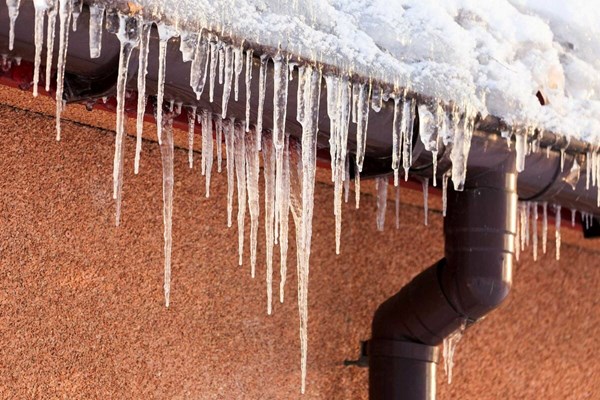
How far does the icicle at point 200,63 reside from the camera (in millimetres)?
2793

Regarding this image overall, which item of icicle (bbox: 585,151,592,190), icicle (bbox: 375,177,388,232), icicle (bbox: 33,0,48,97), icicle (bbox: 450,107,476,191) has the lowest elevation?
icicle (bbox: 375,177,388,232)

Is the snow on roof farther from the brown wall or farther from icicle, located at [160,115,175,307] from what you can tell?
the brown wall

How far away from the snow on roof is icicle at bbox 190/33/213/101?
0.05m

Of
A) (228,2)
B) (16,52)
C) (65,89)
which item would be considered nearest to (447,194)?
(228,2)

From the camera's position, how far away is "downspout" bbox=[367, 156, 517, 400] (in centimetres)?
362

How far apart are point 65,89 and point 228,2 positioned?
1.78ft

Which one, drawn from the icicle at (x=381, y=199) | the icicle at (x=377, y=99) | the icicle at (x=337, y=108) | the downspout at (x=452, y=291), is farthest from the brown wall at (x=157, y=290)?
the icicle at (x=377, y=99)

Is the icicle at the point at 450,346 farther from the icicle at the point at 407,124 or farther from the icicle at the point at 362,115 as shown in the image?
the icicle at the point at 362,115

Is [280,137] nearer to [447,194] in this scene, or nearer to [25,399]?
[447,194]

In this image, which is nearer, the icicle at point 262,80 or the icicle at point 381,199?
the icicle at point 262,80

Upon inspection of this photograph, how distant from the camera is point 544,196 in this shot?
394 cm

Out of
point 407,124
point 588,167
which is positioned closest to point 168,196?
point 407,124

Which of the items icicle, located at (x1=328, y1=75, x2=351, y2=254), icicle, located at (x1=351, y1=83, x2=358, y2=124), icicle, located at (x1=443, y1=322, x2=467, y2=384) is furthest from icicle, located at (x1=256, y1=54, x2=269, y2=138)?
icicle, located at (x1=443, y1=322, x2=467, y2=384)

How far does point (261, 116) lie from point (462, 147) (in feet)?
2.49
